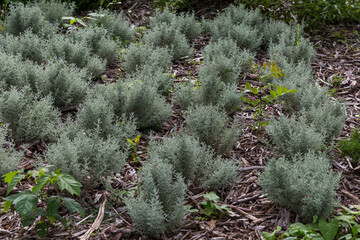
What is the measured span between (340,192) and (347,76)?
6.99 ft

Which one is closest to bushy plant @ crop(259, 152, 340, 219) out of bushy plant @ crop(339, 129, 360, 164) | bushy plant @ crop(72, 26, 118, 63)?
bushy plant @ crop(339, 129, 360, 164)

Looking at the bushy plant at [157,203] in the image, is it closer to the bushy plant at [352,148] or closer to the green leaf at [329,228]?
the green leaf at [329,228]

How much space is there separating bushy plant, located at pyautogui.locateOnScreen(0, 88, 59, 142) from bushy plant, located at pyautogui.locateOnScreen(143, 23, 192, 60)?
6.60 ft

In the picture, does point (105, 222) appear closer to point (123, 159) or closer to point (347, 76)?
point (123, 159)

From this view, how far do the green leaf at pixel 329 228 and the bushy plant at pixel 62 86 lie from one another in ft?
7.70

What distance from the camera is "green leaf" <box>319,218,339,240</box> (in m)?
2.23

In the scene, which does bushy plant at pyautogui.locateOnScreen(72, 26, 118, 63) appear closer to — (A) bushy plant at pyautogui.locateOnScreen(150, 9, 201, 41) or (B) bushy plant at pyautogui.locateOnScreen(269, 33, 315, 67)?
(A) bushy plant at pyautogui.locateOnScreen(150, 9, 201, 41)

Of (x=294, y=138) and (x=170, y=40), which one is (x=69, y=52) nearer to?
(x=170, y=40)

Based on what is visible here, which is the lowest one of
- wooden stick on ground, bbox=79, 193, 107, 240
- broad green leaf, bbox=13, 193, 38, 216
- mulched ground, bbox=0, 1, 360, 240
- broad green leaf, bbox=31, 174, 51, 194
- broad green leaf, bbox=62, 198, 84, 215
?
mulched ground, bbox=0, 1, 360, 240

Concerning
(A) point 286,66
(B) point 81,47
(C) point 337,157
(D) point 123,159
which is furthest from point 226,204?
(B) point 81,47

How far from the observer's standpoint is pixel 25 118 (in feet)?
10.3

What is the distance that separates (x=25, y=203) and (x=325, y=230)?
1707 mm

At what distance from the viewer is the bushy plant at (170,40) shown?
15.9ft

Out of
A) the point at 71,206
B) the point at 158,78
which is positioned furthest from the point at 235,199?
the point at 158,78
